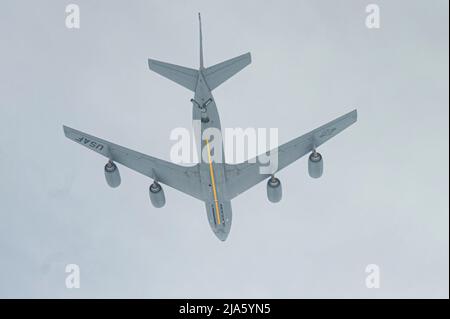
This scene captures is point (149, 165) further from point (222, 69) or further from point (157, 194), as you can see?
point (222, 69)

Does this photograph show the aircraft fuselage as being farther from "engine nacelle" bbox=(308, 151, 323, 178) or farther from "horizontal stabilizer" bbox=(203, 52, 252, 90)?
"engine nacelle" bbox=(308, 151, 323, 178)

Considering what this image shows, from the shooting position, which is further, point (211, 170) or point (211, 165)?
point (211, 170)

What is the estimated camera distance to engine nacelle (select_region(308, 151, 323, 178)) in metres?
52.9

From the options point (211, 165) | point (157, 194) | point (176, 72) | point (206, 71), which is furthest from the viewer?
point (157, 194)

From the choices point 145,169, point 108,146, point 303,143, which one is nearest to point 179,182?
point 145,169

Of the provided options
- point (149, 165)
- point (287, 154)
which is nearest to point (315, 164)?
point (287, 154)

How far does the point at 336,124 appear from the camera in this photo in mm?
53125

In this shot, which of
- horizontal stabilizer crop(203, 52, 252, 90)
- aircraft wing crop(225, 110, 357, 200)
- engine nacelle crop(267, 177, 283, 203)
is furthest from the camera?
engine nacelle crop(267, 177, 283, 203)

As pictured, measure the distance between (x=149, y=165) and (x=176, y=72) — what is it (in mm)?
9157

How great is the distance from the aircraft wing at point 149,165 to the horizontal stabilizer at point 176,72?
25.1 feet

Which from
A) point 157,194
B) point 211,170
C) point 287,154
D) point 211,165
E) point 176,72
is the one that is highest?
point 176,72

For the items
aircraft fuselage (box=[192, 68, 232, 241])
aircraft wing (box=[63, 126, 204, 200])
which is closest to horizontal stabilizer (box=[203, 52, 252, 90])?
aircraft fuselage (box=[192, 68, 232, 241])

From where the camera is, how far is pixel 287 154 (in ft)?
180

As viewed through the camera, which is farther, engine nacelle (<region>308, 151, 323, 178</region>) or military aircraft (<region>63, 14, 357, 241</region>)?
engine nacelle (<region>308, 151, 323, 178</region>)
